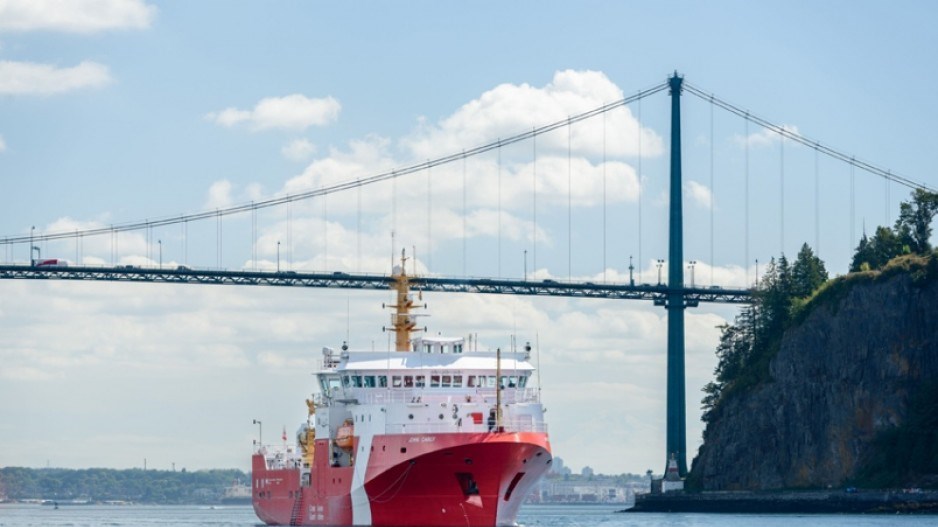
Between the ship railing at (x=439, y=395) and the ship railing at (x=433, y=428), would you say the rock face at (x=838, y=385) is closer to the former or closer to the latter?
the ship railing at (x=439, y=395)

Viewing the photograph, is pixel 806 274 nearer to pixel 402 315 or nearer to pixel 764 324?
pixel 764 324

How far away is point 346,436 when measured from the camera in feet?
188

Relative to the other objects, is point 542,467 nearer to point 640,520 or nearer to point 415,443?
point 415,443

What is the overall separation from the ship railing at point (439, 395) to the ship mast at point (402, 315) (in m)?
3.58

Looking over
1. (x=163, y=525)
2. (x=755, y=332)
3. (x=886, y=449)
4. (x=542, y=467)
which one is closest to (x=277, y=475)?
(x=542, y=467)

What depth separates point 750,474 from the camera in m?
101

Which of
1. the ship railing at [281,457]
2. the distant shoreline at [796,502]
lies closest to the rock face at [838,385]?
the distant shoreline at [796,502]

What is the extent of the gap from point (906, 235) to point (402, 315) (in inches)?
2209

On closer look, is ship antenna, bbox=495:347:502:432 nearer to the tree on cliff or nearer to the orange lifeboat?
the orange lifeboat

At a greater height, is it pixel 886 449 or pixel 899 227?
pixel 899 227

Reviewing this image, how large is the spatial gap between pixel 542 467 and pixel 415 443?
4848 mm

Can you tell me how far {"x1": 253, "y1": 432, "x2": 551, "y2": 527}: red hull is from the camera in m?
53.3

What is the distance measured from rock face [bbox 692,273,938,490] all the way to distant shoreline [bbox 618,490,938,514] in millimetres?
2174

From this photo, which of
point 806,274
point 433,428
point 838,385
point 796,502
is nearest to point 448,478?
point 433,428
